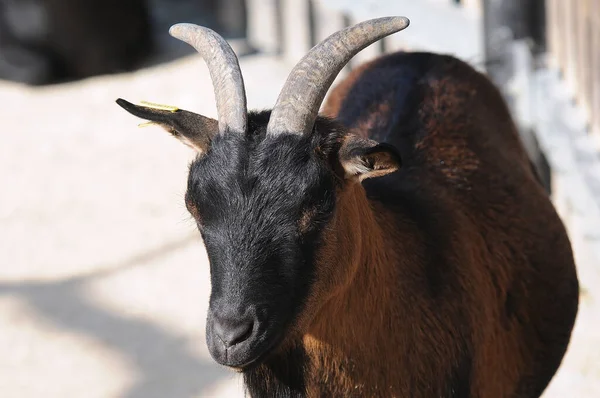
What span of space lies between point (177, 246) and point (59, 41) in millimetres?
4752

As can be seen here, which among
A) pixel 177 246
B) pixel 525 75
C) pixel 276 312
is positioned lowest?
pixel 177 246

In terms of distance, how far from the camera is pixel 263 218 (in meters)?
3.67

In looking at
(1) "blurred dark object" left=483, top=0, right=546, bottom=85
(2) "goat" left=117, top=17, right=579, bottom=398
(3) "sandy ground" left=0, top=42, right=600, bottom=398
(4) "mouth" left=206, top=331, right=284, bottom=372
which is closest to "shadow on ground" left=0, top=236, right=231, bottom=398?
(3) "sandy ground" left=0, top=42, right=600, bottom=398

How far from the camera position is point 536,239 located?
507 centimetres

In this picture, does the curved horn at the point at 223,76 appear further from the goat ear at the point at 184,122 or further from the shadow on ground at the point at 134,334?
the shadow on ground at the point at 134,334

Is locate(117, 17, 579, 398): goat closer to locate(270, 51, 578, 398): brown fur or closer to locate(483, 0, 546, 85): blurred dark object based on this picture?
locate(270, 51, 578, 398): brown fur

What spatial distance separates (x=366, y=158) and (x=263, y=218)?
1.38 ft

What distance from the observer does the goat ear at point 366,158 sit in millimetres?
3697

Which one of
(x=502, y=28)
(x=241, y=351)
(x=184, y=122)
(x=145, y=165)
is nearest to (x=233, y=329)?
(x=241, y=351)

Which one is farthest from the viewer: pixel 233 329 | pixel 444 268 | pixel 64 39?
pixel 64 39

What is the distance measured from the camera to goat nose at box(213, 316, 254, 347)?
355cm

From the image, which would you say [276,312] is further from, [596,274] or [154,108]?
[596,274]

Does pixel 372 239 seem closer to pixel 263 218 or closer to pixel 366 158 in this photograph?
pixel 366 158

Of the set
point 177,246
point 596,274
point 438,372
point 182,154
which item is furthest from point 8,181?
point 438,372
